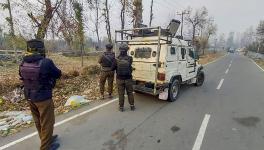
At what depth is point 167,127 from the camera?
506 centimetres

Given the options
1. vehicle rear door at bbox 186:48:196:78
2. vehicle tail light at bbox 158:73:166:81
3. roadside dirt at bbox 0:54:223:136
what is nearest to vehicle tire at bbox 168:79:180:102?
vehicle tail light at bbox 158:73:166:81

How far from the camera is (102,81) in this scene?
287 inches

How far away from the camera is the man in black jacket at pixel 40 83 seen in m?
3.50

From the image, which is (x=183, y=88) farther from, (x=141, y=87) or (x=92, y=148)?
(x=92, y=148)

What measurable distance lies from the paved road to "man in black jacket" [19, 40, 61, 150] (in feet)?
1.73

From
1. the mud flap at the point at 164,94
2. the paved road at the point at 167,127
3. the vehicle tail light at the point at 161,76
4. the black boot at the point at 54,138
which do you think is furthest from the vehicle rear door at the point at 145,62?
the black boot at the point at 54,138

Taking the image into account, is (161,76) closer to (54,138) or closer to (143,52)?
(143,52)

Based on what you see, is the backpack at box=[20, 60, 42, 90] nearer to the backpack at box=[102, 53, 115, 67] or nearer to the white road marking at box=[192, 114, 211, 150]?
the white road marking at box=[192, 114, 211, 150]

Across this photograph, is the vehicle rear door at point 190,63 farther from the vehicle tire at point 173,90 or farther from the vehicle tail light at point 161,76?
the vehicle tail light at point 161,76

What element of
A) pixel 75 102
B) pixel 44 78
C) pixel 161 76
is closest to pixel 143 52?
pixel 161 76

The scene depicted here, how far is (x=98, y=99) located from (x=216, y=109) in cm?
424

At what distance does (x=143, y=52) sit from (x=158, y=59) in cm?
94

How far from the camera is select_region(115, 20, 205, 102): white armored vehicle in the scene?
6561 millimetres

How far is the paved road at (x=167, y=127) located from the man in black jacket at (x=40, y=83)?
53 centimetres
